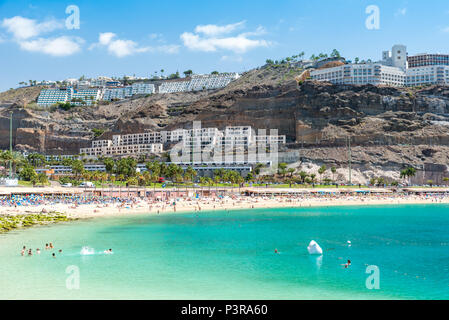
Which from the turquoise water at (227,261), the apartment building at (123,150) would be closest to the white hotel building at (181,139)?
the apartment building at (123,150)

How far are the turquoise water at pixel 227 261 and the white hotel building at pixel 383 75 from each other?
10413 cm

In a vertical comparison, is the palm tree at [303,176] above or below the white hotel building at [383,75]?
below

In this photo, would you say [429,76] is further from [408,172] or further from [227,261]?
[227,261]

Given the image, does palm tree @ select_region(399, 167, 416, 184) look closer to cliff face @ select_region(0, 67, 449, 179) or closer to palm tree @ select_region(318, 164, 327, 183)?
cliff face @ select_region(0, 67, 449, 179)

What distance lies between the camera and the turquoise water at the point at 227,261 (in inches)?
910

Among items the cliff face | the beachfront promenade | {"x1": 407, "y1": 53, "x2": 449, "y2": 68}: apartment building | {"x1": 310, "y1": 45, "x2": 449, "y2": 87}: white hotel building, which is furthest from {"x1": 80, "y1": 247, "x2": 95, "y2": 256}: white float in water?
{"x1": 407, "y1": 53, "x2": 449, "y2": 68}: apartment building

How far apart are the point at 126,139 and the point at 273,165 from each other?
197ft

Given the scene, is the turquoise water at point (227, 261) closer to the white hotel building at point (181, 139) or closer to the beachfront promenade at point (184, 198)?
the beachfront promenade at point (184, 198)

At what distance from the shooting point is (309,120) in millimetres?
133000

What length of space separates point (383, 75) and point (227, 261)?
136 m

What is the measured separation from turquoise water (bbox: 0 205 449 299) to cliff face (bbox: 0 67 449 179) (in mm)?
68981

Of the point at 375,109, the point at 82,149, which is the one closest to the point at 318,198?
the point at 375,109

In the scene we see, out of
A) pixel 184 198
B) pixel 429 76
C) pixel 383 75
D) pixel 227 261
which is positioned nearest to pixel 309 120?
pixel 383 75
